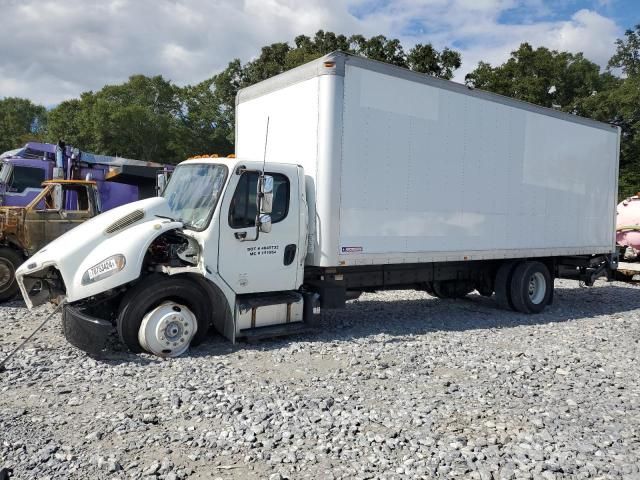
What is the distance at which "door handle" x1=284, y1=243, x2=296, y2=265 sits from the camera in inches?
281

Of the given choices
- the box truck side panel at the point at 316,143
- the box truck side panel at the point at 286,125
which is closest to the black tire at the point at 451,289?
the box truck side panel at the point at 316,143

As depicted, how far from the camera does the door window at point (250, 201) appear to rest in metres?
6.72

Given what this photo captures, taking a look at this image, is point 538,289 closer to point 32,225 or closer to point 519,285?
point 519,285

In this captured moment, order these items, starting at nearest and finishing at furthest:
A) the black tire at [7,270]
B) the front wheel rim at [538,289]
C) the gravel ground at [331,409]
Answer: the gravel ground at [331,409] < the black tire at [7,270] < the front wheel rim at [538,289]

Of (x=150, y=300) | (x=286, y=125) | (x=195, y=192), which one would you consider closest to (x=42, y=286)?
(x=150, y=300)

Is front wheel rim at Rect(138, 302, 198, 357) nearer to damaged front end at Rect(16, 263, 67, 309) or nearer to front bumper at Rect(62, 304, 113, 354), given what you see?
front bumper at Rect(62, 304, 113, 354)

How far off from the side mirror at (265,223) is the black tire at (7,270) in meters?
5.20

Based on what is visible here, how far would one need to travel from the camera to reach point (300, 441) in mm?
4191

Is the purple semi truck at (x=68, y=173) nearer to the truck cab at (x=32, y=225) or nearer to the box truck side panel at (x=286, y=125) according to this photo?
the truck cab at (x=32, y=225)

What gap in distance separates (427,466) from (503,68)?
3430 centimetres

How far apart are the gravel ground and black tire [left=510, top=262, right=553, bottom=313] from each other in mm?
1941

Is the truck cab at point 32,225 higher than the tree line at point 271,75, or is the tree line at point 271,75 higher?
the tree line at point 271,75

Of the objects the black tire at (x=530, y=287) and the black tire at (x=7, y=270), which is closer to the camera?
the black tire at (x=7, y=270)

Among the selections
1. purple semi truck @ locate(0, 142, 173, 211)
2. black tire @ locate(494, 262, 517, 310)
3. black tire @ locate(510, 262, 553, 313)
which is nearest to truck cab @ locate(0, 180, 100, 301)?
purple semi truck @ locate(0, 142, 173, 211)
